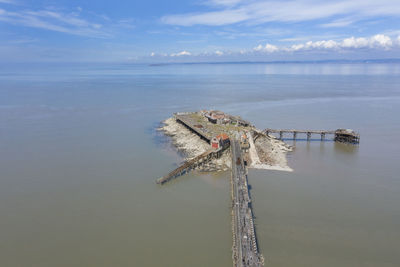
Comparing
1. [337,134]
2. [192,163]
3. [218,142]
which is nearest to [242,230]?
[192,163]

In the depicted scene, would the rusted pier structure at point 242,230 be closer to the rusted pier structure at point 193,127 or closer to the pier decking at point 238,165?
the pier decking at point 238,165

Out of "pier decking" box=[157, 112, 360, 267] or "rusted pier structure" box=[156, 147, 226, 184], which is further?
"rusted pier structure" box=[156, 147, 226, 184]

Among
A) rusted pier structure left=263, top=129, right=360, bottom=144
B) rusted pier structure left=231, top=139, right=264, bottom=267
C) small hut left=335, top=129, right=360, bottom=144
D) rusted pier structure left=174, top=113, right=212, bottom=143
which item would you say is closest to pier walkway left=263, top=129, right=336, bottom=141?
rusted pier structure left=263, top=129, right=360, bottom=144

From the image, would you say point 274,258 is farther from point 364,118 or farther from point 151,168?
point 364,118

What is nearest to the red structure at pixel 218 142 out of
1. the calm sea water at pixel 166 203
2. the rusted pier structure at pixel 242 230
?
the calm sea water at pixel 166 203

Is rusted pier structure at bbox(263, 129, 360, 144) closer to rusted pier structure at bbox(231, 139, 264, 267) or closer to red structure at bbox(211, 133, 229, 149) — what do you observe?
red structure at bbox(211, 133, 229, 149)
